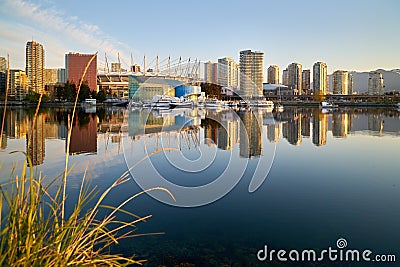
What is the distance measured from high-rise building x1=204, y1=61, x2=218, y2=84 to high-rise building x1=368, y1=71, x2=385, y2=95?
13764cm

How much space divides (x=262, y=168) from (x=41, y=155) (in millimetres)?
6531

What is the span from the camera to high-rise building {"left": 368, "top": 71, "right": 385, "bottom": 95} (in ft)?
427

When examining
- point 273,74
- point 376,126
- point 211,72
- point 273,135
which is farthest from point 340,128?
point 273,74

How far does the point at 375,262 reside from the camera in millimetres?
4070

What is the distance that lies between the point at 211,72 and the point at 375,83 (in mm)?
143998

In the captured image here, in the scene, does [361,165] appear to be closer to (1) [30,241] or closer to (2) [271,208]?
(2) [271,208]

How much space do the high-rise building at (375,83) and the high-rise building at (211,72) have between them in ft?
452

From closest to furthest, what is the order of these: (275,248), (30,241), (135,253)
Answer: (30,241) < (135,253) < (275,248)

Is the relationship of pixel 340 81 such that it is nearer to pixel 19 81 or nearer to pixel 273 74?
pixel 273 74

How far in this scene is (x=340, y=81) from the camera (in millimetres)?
154750

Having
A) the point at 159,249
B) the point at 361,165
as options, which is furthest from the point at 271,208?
the point at 361,165

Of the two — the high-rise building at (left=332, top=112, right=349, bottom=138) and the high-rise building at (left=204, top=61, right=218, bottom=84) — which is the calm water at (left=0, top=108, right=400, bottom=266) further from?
the high-rise building at (left=332, top=112, right=349, bottom=138)

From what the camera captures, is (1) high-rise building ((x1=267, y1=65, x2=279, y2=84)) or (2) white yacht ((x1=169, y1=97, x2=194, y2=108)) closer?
(2) white yacht ((x1=169, y1=97, x2=194, y2=108))

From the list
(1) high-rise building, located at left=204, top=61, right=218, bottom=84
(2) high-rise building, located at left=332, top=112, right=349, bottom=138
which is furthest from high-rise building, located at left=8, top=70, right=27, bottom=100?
(2) high-rise building, located at left=332, top=112, right=349, bottom=138
